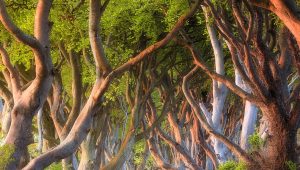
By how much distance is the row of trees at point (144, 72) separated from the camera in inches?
391

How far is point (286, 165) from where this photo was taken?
32.0 feet

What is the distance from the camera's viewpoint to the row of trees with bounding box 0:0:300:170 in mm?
9930


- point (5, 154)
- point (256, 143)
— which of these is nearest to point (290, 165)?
point (256, 143)

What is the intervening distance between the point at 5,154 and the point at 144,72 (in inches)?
339

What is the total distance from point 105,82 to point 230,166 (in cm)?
347

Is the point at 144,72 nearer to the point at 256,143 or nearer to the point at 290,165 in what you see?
the point at 256,143

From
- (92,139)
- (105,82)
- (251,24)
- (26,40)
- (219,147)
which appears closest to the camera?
(26,40)

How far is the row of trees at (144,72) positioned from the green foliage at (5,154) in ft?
0.07

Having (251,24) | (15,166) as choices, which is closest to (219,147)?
(251,24)

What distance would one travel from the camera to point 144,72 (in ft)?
57.8

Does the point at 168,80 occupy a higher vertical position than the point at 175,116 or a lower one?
higher

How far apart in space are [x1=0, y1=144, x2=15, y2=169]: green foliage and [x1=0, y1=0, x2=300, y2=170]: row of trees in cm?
2

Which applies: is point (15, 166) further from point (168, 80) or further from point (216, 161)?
point (168, 80)

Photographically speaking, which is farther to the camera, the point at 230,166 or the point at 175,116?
the point at 175,116
